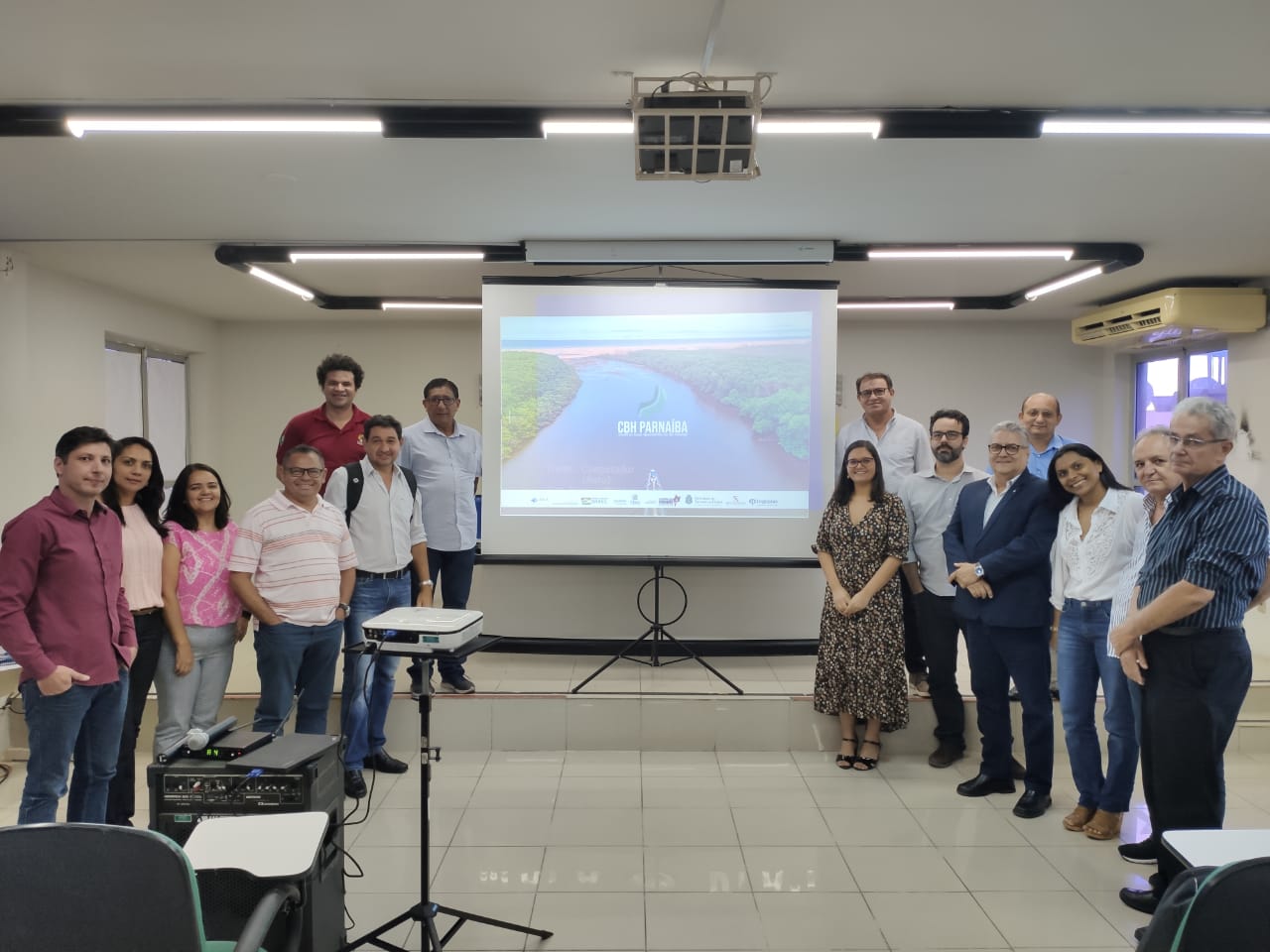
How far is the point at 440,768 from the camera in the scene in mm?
3805

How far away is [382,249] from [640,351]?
5.52ft

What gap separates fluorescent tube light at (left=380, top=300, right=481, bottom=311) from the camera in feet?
21.3

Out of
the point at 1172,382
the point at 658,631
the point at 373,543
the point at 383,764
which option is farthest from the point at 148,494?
the point at 1172,382

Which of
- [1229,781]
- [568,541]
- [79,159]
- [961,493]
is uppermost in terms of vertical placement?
[79,159]

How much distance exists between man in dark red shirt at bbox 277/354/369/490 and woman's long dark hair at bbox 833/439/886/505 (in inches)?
86.8

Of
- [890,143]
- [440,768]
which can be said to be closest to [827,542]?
[890,143]

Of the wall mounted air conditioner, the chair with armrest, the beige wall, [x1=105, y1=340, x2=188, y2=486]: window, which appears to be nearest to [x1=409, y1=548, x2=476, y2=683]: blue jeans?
the chair with armrest

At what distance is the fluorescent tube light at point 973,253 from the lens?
465 centimetres

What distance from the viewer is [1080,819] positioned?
3145mm

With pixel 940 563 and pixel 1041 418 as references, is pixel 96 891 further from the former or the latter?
pixel 1041 418

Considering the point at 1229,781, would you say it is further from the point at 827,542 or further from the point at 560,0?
the point at 560,0

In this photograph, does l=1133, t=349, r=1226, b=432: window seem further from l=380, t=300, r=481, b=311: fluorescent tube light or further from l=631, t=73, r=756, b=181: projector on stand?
l=380, t=300, r=481, b=311: fluorescent tube light

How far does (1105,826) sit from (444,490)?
317 cm

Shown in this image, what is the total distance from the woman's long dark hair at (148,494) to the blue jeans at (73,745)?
550mm
